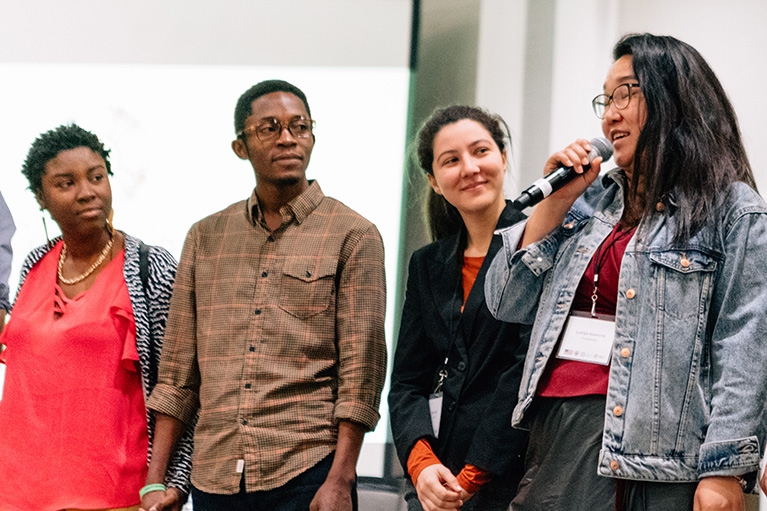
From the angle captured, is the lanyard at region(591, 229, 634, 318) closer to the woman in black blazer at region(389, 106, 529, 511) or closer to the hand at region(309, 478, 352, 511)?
the woman in black blazer at region(389, 106, 529, 511)

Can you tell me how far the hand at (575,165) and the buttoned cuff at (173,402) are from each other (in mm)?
1125

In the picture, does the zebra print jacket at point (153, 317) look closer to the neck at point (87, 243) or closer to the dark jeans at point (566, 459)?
the neck at point (87, 243)

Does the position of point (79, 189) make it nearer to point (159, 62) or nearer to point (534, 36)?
point (159, 62)

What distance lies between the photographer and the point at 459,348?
1.82 meters

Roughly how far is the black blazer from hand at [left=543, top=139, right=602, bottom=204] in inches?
14.5

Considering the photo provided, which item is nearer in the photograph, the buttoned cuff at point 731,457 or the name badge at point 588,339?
the buttoned cuff at point 731,457

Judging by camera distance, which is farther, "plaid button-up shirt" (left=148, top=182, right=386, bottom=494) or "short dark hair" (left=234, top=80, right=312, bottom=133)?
"short dark hair" (left=234, top=80, right=312, bottom=133)

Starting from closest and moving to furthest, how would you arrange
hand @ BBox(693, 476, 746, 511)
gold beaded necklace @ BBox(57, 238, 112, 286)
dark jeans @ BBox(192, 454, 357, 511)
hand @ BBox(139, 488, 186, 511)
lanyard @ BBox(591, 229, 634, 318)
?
hand @ BBox(693, 476, 746, 511) → lanyard @ BBox(591, 229, 634, 318) → dark jeans @ BBox(192, 454, 357, 511) → hand @ BBox(139, 488, 186, 511) → gold beaded necklace @ BBox(57, 238, 112, 286)

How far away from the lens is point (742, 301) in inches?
51.1

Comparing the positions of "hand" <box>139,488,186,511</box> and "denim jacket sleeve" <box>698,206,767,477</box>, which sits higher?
"denim jacket sleeve" <box>698,206,767,477</box>

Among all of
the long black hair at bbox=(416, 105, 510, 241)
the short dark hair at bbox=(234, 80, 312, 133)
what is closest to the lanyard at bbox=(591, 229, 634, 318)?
the long black hair at bbox=(416, 105, 510, 241)

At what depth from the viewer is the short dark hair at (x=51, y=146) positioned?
7.61 feet

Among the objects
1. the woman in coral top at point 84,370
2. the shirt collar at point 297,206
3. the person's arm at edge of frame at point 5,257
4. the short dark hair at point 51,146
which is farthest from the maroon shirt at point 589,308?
the person's arm at edge of frame at point 5,257

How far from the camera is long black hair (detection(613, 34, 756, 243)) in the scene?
1398mm
